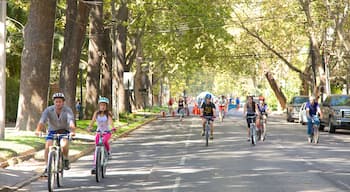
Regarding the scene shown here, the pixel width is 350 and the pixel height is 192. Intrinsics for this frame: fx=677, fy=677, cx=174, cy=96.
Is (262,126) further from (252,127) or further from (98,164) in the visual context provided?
(98,164)

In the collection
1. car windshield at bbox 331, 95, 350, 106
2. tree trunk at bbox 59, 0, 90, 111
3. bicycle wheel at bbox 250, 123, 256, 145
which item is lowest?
bicycle wheel at bbox 250, 123, 256, 145

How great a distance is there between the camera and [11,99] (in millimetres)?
39688

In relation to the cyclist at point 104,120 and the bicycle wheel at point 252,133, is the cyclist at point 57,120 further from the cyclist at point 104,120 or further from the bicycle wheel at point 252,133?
the bicycle wheel at point 252,133

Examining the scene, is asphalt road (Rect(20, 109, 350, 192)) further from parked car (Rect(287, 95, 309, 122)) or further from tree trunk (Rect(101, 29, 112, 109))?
parked car (Rect(287, 95, 309, 122))

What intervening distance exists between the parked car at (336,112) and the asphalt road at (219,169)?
308 inches

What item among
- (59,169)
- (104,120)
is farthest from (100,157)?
(59,169)

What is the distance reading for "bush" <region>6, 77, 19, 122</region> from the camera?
39344 mm

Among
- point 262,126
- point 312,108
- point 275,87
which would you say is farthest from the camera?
point 275,87

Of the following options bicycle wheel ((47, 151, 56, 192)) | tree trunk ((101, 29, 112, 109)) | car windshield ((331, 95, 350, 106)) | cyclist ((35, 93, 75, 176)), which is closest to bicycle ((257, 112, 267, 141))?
car windshield ((331, 95, 350, 106))

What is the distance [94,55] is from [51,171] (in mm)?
27455

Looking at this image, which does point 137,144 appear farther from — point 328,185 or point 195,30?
point 195,30

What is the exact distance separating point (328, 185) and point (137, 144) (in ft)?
43.3

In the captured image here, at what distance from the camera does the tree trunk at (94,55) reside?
38656 mm

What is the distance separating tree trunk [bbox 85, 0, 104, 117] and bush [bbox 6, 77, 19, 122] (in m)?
4.28
